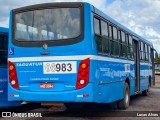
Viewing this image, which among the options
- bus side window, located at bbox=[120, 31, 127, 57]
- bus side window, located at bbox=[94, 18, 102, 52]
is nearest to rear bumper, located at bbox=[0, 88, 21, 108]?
bus side window, located at bbox=[94, 18, 102, 52]

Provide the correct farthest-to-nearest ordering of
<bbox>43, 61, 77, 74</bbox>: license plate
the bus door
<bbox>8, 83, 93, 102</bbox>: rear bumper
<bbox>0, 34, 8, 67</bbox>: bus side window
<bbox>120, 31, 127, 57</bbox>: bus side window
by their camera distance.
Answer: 1. the bus door
2. <bbox>120, 31, 127, 57</bbox>: bus side window
3. <bbox>0, 34, 8, 67</bbox>: bus side window
4. <bbox>43, 61, 77, 74</bbox>: license plate
5. <bbox>8, 83, 93, 102</bbox>: rear bumper

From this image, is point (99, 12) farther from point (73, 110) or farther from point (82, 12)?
point (73, 110)

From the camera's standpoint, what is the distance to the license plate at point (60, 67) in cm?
991

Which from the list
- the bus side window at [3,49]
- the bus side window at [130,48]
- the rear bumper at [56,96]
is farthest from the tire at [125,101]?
the bus side window at [3,49]

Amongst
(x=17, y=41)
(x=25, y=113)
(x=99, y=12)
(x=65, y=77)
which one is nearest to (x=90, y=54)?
(x=65, y=77)

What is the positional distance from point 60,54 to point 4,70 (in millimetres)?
2123

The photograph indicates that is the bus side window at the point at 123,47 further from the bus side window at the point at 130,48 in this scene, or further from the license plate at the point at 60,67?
the license plate at the point at 60,67

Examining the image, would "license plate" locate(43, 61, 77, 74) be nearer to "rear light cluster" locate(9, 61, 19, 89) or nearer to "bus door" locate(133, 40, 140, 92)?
"rear light cluster" locate(9, 61, 19, 89)

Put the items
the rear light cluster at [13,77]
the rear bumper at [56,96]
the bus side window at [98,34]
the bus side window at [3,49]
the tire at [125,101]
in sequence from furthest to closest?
1. the tire at [125,101]
2. the bus side window at [3,49]
3. the rear light cluster at [13,77]
4. the bus side window at [98,34]
5. the rear bumper at [56,96]

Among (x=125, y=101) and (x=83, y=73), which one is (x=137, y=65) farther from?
(x=83, y=73)

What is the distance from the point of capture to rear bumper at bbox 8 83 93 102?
32.1 ft

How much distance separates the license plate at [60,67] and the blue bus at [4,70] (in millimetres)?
1613

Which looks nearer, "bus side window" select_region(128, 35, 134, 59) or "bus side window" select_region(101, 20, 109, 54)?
"bus side window" select_region(101, 20, 109, 54)

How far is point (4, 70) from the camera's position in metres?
11.2
